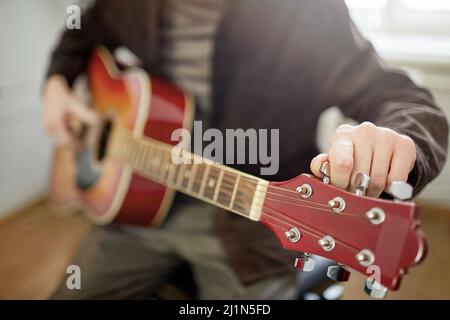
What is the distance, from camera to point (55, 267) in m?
1.08

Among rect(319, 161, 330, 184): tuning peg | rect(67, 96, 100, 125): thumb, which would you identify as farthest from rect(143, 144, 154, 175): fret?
rect(319, 161, 330, 184): tuning peg

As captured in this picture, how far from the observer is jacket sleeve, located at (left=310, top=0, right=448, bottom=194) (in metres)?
0.45

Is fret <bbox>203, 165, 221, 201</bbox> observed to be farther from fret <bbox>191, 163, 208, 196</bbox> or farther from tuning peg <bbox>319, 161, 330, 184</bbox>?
tuning peg <bbox>319, 161, 330, 184</bbox>

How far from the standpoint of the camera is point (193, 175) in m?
0.55

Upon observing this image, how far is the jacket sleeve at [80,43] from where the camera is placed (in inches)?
34.6

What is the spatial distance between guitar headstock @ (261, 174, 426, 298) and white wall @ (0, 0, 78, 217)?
84 centimetres

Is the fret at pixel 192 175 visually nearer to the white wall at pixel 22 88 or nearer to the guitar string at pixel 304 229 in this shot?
the guitar string at pixel 304 229

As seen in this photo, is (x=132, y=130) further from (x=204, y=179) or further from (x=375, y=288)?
(x=375, y=288)

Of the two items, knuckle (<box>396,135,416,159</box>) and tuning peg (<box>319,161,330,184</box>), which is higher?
knuckle (<box>396,135,416,159</box>)

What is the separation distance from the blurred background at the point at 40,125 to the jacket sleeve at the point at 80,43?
0.26ft

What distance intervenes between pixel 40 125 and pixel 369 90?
41.3 inches

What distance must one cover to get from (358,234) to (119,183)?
480mm

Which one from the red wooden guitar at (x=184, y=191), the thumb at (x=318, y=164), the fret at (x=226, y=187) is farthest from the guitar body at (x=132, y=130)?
the thumb at (x=318, y=164)
